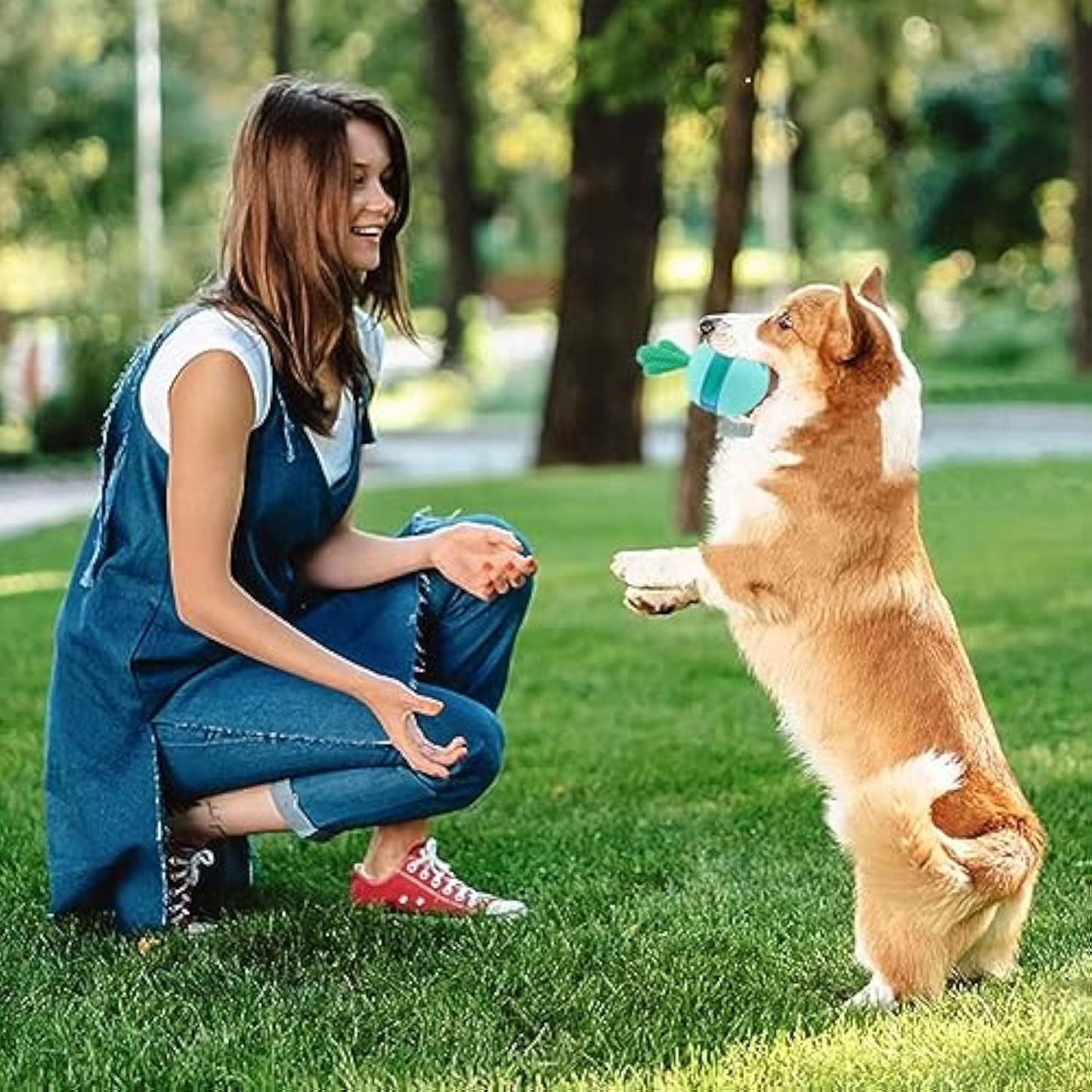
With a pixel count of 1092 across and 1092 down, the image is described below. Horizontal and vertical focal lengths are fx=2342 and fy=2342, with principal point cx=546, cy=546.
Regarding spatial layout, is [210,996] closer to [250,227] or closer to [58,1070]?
[58,1070]

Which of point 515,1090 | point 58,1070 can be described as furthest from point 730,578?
point 58,1070

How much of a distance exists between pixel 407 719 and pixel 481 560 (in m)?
0.46

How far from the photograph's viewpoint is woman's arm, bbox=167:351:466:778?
4.20 m

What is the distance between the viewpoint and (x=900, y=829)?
12.3 ft

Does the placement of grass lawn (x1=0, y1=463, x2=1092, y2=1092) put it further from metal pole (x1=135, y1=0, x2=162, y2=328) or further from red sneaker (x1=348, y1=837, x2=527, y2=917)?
metal pole (x1=135, y1=0, x2=162, y2=328)

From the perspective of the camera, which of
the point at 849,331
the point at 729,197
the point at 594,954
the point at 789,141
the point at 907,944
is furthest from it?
the point at 789,141

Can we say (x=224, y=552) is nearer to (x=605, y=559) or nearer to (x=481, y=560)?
(x=481, y=560)

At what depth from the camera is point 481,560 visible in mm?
4559

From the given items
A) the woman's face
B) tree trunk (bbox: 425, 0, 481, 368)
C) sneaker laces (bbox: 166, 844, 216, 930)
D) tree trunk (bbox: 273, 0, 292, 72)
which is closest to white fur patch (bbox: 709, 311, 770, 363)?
the woman's face

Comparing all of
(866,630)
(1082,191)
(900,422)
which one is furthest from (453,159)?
(866,630)

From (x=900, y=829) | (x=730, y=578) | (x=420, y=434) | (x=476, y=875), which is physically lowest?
(x=420, y=434)

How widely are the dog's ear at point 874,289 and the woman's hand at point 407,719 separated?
3.69 feet

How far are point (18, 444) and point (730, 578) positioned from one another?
16377 mm

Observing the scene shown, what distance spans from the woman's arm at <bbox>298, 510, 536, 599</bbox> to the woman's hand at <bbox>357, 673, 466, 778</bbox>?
40 centimetres
